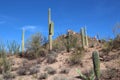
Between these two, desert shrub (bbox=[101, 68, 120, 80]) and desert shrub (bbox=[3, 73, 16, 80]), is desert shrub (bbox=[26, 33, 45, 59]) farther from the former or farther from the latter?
desert shrub (bbox=[101, 68, 120, 80])

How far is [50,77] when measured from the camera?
16609 mm

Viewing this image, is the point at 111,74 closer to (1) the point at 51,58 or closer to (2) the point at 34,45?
(1) the point at 51,58

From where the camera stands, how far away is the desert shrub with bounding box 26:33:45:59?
21.1 m

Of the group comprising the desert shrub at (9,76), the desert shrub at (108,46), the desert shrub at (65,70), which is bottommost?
the desert shrub at (9,76)

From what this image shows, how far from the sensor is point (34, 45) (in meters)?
21.5

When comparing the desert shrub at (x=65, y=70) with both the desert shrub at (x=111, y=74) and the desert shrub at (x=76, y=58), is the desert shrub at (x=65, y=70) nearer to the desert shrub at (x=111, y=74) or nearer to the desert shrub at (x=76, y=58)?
the desert shrub at (x=76, y=58)

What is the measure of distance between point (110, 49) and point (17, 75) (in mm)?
6835

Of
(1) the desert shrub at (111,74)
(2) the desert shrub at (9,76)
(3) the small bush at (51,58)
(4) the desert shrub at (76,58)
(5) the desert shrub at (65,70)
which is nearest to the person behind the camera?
(1) the desert shrub at (111,74)

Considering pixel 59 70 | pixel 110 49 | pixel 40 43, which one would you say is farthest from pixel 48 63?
pixel 110 49

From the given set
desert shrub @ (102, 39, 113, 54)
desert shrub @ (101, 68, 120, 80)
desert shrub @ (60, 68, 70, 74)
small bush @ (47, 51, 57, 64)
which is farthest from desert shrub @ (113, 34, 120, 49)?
small bush @ (47, 51, 57, 64)

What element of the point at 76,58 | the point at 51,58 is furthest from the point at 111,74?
the point at 51,58

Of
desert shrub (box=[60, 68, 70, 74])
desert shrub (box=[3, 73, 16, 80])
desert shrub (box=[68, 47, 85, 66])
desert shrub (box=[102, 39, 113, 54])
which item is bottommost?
desert shrub (box=[3, 73, 16, 80])

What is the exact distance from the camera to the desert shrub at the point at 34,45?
2114 centimetres

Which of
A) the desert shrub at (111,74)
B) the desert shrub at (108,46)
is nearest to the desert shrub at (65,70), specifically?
the desert shrub at (111,74)
